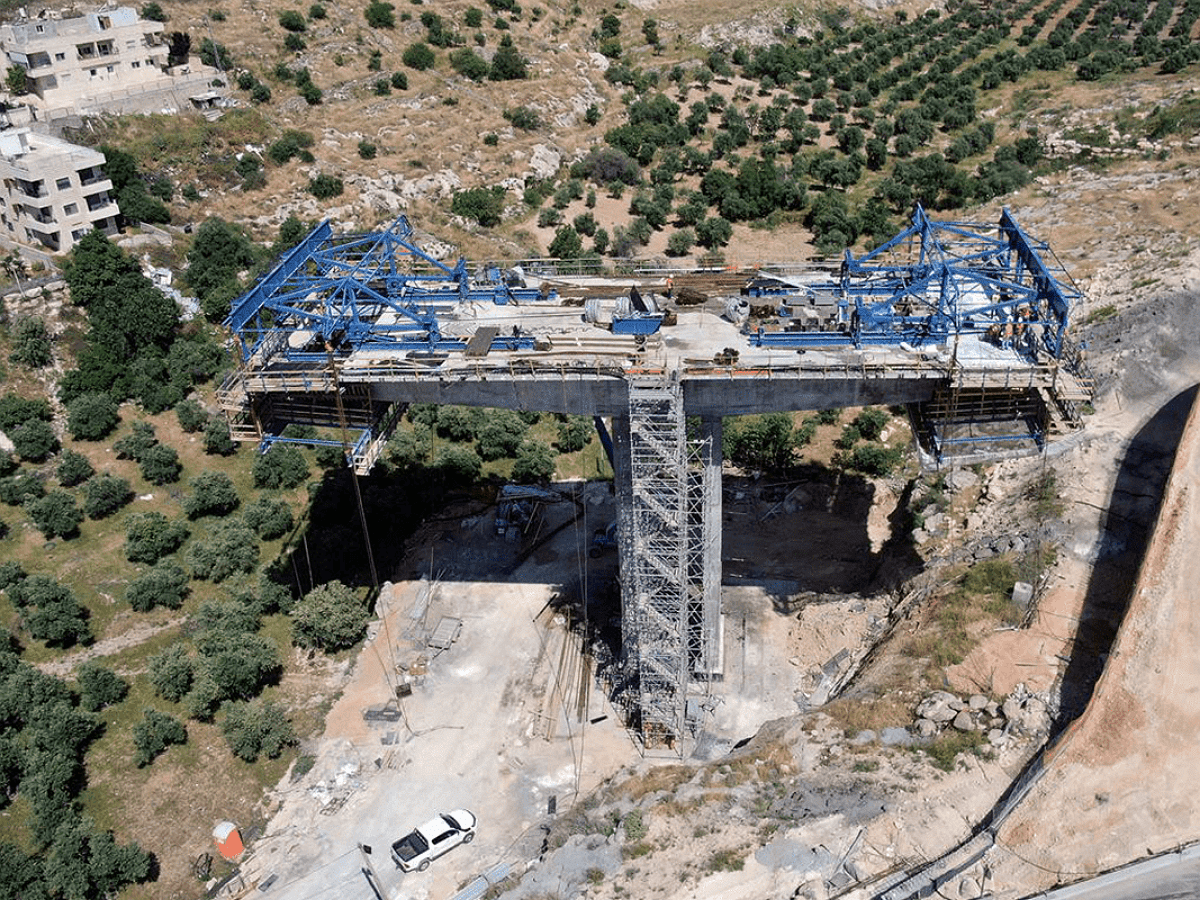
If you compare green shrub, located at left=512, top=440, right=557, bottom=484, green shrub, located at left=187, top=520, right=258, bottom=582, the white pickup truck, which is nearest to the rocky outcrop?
the white pickup truck

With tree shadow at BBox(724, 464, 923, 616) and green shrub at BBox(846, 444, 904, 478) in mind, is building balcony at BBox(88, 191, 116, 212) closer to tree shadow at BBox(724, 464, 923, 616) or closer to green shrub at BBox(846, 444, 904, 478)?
tree shadow at BBox(724, 464, 923, 616)

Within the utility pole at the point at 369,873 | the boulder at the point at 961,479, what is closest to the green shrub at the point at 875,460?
the boulder at the point at 961,479

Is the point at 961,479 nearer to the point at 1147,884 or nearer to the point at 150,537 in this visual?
the point at 1147,884

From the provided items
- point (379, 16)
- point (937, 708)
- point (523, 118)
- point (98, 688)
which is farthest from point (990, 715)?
point (379, 16)

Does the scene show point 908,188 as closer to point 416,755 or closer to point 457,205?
point 457,205

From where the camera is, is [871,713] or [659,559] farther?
[659,559]

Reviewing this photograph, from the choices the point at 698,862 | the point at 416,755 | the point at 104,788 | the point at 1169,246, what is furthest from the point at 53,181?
the point at 1169,246

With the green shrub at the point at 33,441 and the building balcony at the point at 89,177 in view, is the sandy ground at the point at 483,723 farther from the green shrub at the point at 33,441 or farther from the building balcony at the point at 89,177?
the building balcony at the point at 89,177

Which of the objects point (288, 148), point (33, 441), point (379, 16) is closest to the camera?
point (33, 441)
